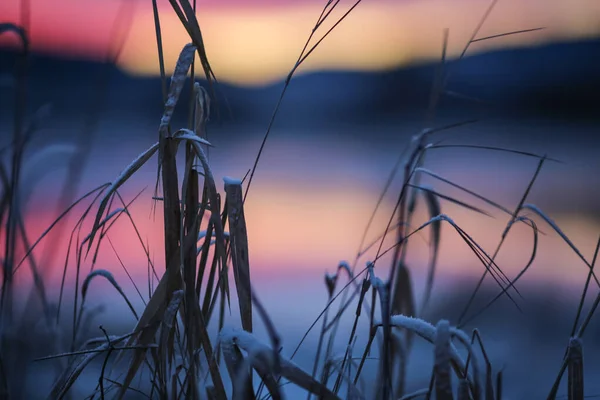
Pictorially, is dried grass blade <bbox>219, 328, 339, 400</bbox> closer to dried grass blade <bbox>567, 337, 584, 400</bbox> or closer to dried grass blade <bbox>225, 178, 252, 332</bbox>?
dried grass blade <bbox>225, 178, 252, 332</bbox>

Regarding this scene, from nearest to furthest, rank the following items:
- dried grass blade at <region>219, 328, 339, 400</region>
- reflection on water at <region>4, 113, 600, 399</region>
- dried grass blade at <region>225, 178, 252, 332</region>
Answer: dried grass blade at <region>219, 328, 339, 400</region>
dried grass blade at <region>225, 178, 252, 332</region>
reflection on water at <region>4, 113, 600, 399</region>

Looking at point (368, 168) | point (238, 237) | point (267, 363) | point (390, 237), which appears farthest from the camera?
point (368, 168)

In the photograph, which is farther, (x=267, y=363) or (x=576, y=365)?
(x=576, y=365)

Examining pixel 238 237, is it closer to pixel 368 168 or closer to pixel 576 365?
pixel 576 365

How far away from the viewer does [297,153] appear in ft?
33.2

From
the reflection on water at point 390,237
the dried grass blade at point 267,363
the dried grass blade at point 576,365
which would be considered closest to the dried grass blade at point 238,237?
the dried grass blade at point 267,363

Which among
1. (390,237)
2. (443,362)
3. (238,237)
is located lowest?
(390,237)

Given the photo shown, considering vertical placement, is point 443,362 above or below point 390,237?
above

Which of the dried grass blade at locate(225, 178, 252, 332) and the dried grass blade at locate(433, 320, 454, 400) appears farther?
the dried grass blade at locate(225, 178, 252, 332)

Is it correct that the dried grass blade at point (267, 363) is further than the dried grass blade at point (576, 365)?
No

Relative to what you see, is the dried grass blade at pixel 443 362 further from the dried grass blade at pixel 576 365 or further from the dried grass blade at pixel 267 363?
the dried grass blade at pixel 576 365

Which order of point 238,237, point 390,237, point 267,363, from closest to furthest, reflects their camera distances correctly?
point 267,363 → point 238,237 → point 390,237

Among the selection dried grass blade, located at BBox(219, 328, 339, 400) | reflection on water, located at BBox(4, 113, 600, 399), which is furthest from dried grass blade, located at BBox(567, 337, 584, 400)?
dried grass blade, located at BBox(219, 328, 339, 400)

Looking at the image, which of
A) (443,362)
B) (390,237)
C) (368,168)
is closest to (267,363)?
(443,362)
